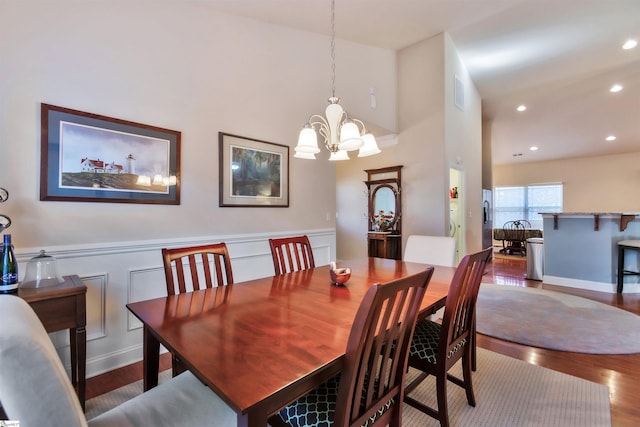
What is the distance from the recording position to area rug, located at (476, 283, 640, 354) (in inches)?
102

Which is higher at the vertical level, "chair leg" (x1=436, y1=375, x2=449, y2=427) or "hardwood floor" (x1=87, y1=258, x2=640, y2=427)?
"chair leg" (x1=436, y1=375, x2=449, y2=427)

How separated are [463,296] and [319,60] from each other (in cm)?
312

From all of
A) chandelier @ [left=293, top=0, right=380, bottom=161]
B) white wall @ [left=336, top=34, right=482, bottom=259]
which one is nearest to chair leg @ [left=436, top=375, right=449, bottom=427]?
chandelier @ [left=293, top=0, right=380, bottom=161]

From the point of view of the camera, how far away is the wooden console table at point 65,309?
5.11 ft

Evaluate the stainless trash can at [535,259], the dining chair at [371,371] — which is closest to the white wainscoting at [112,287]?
the dining chair at [371,371]

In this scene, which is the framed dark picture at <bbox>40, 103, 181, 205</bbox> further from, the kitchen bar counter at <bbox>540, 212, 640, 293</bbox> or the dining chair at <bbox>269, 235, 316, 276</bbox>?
the kitchen bar counter at <bbox>540, 212, 640, 293</bbox>

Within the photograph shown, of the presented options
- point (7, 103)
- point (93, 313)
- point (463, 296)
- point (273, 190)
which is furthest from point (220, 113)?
point (463, 296)

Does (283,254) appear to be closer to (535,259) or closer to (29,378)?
(29,378)

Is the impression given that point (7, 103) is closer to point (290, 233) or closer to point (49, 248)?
point (49, 248)

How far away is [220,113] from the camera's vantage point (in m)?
2.71

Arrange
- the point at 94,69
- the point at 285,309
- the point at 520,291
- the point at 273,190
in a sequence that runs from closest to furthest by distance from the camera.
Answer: the point at 285,309 → the point at 94,69 → the point at 273,190 → the point at 520,291

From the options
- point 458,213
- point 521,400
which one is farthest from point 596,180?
point 521,400

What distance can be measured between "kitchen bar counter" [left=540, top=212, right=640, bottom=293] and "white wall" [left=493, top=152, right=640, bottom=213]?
5110 millimetres

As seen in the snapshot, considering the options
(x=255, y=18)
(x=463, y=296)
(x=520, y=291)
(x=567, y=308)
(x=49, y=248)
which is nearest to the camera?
(x=463, y=296)
